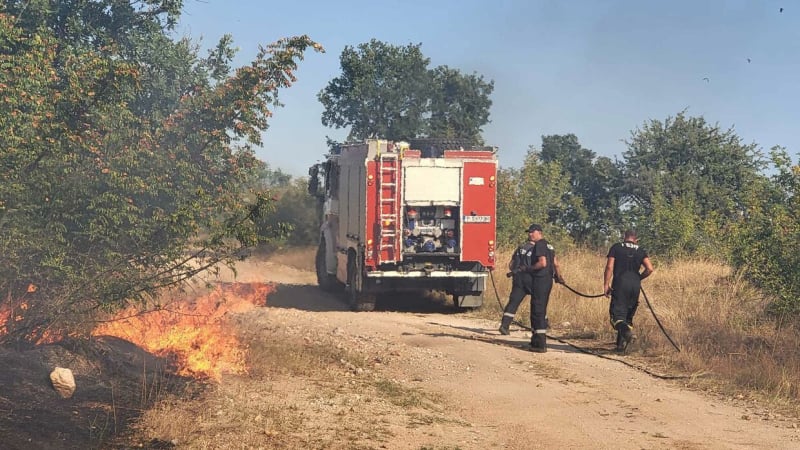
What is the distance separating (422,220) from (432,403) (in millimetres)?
7679

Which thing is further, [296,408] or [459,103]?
[459,103]

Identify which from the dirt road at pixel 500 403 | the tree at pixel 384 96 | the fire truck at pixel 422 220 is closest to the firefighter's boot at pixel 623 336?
the dirt road at pixel 500 403

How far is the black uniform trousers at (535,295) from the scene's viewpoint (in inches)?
445

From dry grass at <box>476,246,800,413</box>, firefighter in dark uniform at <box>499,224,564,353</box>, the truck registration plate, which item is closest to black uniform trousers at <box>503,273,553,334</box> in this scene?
firefighter in dark uniform at <box>499,224,564,353</box>

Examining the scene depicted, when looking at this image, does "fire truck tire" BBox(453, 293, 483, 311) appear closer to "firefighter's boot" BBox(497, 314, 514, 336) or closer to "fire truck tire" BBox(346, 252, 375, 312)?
"fire truck tire" BBox(346, 252, 375, 312)

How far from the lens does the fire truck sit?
15.1 m

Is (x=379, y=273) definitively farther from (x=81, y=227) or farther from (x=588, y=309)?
(x=81, y=227)

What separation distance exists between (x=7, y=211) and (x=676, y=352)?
8335 mm

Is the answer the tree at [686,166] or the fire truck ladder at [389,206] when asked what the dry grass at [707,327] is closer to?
the fire truck ladder at [389,206]

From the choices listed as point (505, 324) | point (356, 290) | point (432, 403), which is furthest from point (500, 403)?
point (356, 290)

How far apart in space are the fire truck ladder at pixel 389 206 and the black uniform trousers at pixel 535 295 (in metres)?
3.37

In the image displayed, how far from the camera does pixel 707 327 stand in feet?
37.6

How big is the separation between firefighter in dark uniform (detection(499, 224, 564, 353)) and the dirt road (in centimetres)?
38

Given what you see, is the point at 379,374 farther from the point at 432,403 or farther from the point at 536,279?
the point at 536,279
